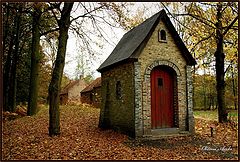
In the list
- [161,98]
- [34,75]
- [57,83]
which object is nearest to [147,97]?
[161,98]

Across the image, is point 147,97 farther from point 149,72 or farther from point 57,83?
point 57,83

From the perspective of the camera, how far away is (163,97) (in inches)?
550

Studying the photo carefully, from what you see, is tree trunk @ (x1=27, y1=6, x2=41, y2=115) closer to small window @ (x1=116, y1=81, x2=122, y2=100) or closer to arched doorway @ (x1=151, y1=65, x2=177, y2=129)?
small window @ (x1=116, y1=81, x2=122, y2=100)

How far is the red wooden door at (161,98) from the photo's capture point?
13547 millimetres

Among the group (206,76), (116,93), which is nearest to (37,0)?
(116,93)

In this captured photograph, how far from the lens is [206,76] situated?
3816 centimetres

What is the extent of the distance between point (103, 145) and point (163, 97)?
4801 mm

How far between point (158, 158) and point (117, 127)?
223 inches

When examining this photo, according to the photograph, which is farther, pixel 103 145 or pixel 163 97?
pixel 163 97

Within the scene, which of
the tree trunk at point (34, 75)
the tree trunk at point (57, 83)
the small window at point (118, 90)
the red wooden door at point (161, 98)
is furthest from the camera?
the tree trunk at point (34, 75)

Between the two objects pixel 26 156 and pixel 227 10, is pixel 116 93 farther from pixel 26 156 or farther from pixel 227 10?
pixel 227 10

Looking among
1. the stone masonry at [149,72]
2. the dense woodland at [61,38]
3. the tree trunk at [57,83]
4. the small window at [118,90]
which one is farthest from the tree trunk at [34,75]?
the stone masonry at [149,72]

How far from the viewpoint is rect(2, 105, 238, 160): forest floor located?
923cm

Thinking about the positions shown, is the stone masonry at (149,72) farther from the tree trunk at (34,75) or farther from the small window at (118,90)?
the tree trunk at (34,75)
